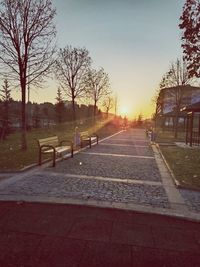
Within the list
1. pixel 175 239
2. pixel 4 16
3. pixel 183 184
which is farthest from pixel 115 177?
pixel 4 16

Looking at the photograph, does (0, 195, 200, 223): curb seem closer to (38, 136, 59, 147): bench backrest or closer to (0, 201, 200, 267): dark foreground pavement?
(0, 201, 200, 267): dark foreground pavement

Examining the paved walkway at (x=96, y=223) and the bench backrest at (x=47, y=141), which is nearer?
the paved walkway at (x=96, y=223)

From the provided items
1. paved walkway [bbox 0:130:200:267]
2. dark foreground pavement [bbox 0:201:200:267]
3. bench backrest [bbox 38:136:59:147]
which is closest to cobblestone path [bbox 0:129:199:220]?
paved walkway [bbox 0:130:200:267]


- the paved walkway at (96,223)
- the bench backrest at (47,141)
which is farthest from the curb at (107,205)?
the bench backrest at (47,141)

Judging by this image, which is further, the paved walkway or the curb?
the curb

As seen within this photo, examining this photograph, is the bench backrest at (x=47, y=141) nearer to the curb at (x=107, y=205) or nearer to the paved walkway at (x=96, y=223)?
the paved walkway at (x=96, y=223)

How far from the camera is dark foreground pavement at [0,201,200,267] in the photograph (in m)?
3.79

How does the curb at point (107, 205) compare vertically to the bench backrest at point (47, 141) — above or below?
below

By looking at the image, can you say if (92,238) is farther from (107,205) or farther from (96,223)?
(107,205)

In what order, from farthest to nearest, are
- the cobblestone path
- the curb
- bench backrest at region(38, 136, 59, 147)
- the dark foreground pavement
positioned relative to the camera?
bench backrest at region(38, 136, 59, 147) < the cobblestone path < the curb < the dark foreground pavement

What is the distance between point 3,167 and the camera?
9.92 meters

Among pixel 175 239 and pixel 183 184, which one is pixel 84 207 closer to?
pixel 175 239

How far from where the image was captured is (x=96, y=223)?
5.06 meters

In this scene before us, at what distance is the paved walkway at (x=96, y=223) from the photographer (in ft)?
12.7
